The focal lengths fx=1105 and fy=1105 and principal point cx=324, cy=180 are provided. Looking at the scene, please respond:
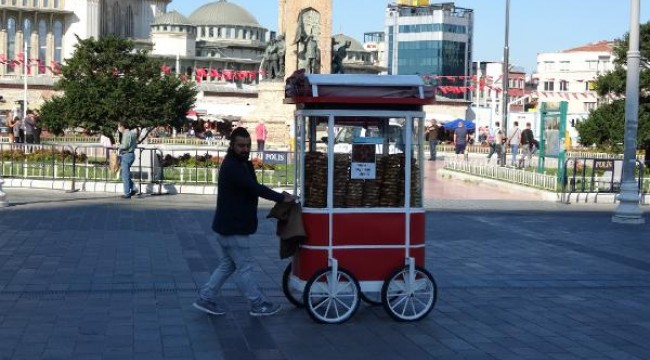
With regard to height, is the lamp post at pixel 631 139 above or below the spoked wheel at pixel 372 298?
above

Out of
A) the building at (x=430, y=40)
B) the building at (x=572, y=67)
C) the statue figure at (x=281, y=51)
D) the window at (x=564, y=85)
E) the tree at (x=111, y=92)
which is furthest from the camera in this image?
the building at (x=430, y=40)

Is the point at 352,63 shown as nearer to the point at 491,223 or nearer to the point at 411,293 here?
the point at 491,223

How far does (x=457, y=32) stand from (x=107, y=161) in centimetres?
11046

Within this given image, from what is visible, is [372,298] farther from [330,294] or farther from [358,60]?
[358,60]

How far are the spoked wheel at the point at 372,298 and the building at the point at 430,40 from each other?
119m

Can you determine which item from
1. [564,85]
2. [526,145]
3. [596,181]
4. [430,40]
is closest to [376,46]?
[430,40]

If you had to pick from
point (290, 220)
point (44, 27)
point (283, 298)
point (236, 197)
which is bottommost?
point (283, 298)

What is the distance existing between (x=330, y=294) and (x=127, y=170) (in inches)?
496

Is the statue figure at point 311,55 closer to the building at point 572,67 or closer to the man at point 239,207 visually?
the man at point 239,207

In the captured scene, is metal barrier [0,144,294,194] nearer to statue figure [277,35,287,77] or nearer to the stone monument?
the stone monument

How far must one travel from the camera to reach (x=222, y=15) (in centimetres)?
12394

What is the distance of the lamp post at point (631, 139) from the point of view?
61.1ft

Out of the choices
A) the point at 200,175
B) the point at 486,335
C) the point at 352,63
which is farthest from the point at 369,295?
the point at 352,63

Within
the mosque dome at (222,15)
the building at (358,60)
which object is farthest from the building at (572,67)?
the mosque dome at (222,15)
